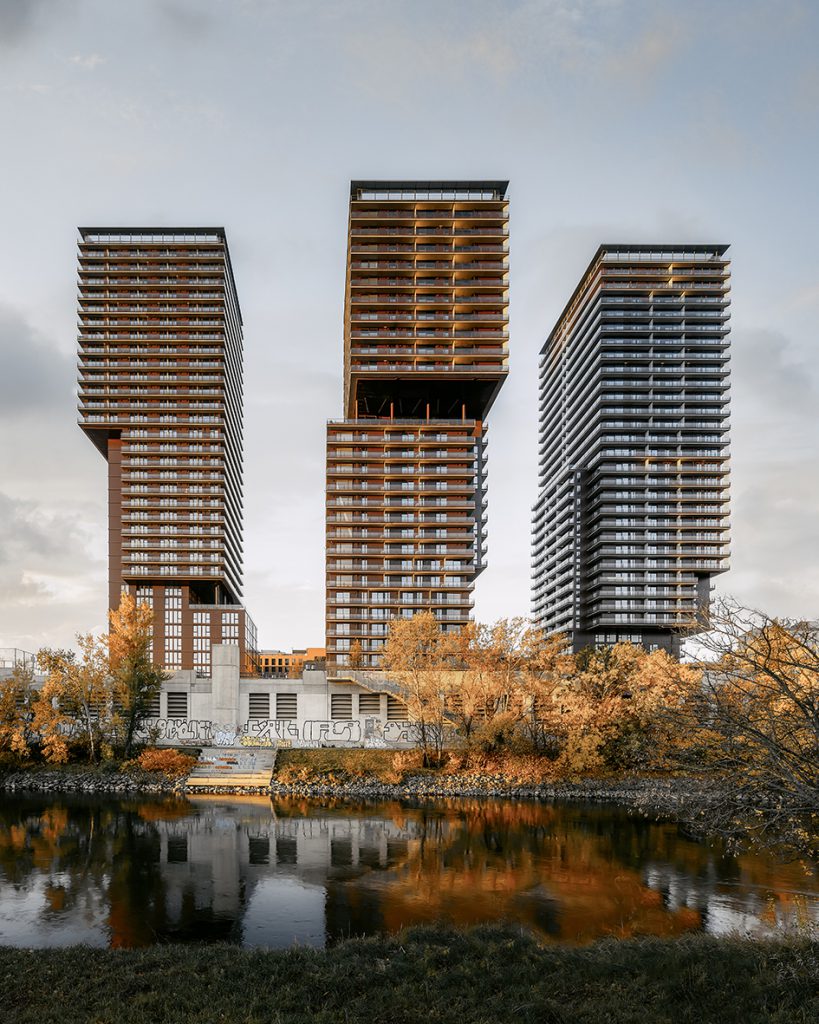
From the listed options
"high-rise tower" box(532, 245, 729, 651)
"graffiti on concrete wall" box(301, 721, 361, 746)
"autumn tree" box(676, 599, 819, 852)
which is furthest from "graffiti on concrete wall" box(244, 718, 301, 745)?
"high-rise tower" box(532, 245, 729, 651)

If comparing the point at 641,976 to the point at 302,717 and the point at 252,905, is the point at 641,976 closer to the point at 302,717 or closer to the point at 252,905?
the point at 252,905

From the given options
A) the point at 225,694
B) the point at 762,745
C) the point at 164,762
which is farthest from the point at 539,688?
the point at 762,745

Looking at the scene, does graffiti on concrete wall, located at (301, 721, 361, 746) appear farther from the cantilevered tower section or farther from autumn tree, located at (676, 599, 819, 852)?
autumn tree, located at (676, 599, 819, 852)

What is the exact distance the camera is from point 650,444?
16100cm

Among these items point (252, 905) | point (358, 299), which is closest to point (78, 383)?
point (358, 299)

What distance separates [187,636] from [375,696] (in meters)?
89.2

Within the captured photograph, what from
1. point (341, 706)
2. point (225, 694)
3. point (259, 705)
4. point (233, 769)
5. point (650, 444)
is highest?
point (650, 444)

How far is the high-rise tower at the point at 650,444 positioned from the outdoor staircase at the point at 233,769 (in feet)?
354

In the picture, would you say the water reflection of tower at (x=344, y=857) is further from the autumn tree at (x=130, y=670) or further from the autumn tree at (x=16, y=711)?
the autumn tree at (x=16, y=711)

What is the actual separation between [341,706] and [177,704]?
49.6 feet

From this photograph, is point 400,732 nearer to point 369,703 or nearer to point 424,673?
point 369,703

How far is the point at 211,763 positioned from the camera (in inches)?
2383

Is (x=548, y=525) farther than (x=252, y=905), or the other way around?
(x=548, y=525)

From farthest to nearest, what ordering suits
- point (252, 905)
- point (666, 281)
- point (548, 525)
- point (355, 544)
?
point (548, 525), point (666, 281), point (355, 544), point (252, 905)
